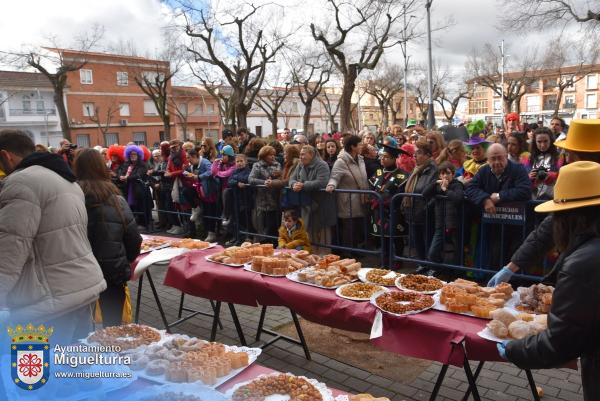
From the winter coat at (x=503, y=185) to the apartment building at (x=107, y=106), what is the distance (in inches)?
2032

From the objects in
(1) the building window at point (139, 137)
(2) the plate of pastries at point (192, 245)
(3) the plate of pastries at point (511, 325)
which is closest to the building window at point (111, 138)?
(1) the building window at point (139, 137)

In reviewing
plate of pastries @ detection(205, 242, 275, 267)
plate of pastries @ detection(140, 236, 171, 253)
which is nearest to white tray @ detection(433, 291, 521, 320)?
plate of pastries @ detection(205, 242, 275, 267)

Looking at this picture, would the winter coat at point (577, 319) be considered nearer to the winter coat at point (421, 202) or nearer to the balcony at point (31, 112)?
the winter coat at point (421, 202)

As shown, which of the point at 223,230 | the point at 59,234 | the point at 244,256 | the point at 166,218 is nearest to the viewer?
the point at 59,234

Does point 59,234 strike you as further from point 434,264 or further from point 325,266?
point 434,264

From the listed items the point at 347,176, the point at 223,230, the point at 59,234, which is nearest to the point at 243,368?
the point at 59,234

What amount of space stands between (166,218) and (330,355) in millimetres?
6901

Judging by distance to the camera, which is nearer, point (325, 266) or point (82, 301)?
point (82, 301)

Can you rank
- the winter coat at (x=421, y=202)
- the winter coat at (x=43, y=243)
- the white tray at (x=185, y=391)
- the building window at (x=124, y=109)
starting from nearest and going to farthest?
the white tray at (x=185, y=391)
the winter coat at (x=43, y=243)
the winter coat at (x=421, y=202)
the building window at (x=124, y=109)

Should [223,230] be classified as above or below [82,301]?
below

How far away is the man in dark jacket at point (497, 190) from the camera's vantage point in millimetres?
5164

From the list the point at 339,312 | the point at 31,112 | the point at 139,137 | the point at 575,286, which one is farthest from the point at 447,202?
the point at 31,112

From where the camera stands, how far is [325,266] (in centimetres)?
402

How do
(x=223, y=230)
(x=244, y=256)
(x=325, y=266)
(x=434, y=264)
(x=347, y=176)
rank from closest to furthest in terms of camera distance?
(x=325, y=266) → (x=244, y=256) → (x=434, y=264) → (x=347, y=176) → (x=223, y=230)
